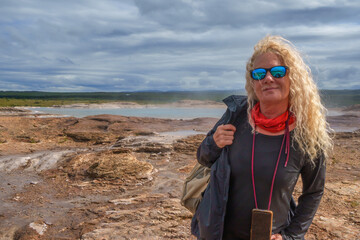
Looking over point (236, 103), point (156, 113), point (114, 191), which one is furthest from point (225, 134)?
point (156, 113)

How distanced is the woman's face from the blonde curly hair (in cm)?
3

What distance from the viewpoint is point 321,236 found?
4.27 metres

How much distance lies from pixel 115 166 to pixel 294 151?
19.4 ft

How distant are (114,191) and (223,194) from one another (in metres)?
4.84

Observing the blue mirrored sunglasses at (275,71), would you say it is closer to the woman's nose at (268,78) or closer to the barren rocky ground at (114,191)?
the woman's nose at (268,78)

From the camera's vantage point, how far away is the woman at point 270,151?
74.0 inches

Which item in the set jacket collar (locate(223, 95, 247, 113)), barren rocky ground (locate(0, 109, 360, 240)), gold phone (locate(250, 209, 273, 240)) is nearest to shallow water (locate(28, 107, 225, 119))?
barren rocky ground (locate(0, 109, 360, 240))

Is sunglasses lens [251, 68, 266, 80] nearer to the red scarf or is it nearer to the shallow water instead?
the red scarf

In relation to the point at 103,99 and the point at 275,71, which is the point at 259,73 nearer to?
the point at 275,71

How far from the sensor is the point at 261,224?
181 centimetres

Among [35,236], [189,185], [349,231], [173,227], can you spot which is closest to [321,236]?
[349,231]

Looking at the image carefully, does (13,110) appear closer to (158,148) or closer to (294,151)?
(158,148)

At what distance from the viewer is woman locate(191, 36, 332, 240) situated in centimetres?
188

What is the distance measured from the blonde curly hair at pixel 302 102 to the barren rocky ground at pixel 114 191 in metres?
2.70
